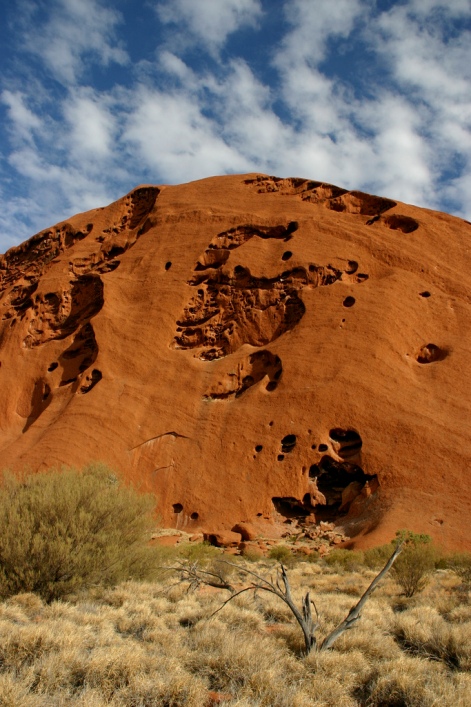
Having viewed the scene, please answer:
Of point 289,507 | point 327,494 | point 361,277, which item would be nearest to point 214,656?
point 289,507

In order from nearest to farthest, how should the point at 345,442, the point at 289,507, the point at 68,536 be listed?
1. the point at 68,536
2. the point at 289,507
3. the point at 345,442

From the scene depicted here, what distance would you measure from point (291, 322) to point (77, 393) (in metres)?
8.90

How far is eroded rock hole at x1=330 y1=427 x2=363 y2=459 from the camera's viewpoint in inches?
701

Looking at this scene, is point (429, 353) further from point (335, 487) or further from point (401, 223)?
point (401, 223)

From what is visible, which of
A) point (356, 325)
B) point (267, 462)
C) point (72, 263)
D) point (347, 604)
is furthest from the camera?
point (72, 263)

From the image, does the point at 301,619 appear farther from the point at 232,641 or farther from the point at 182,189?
the point at 182,189

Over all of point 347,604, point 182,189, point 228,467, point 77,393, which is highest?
point 182,189

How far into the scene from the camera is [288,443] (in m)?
18.4

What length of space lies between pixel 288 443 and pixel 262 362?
3976 mm

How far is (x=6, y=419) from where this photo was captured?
2427 cm

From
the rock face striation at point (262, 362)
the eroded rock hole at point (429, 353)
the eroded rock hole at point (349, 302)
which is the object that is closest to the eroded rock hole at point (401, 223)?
the rock face striation at point (262, 362)

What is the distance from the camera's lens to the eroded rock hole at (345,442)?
17797 millimetres

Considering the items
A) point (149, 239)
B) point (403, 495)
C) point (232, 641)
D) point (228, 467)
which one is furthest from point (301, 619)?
point (149, 239)

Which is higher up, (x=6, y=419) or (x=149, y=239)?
(x=149, y=239)
